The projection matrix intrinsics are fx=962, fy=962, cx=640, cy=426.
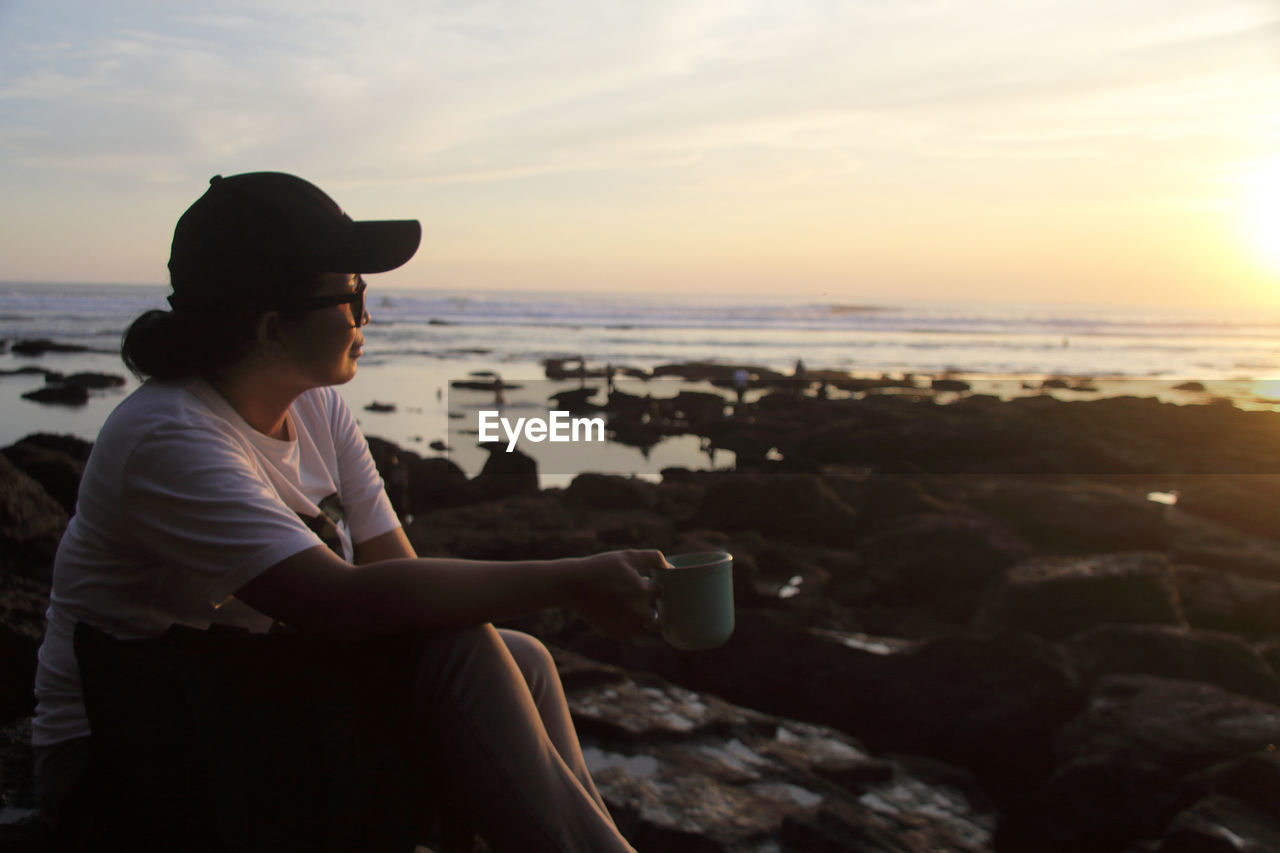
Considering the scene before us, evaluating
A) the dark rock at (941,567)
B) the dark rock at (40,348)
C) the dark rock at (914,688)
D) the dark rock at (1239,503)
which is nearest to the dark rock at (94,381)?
the dark rock at (40,348)

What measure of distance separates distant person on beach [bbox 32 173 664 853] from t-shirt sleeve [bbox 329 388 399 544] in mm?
334

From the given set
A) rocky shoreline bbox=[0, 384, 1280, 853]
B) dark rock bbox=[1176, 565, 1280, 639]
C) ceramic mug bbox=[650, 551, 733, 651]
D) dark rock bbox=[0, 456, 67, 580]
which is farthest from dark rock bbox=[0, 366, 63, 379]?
ceramic mug bbox=[650, 551, 733, 651]

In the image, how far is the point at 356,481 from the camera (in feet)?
8.10

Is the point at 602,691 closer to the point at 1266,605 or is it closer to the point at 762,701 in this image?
the point at 762,701

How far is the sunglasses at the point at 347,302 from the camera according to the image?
201 centimetres

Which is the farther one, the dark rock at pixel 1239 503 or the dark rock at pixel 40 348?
the dark rock at pixel 40 348

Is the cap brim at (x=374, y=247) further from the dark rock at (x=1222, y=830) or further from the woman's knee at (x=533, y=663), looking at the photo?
the dark rock at (x=1222, y=830)

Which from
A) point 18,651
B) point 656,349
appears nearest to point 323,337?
point 18,651

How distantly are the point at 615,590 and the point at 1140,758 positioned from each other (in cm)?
237

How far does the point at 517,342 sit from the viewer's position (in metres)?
31.7

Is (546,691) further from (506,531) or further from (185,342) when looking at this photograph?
(506,531)

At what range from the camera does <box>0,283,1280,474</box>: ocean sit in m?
13.9

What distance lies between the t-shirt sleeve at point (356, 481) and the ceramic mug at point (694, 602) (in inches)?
34.3

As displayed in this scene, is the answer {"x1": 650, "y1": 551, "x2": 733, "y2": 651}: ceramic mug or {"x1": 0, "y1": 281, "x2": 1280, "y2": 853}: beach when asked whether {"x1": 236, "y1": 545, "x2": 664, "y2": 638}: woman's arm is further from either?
{"x1": 0, "y1": 281, "x2": 1280, "y2": 853}: beach
